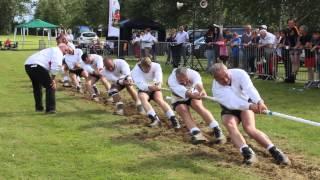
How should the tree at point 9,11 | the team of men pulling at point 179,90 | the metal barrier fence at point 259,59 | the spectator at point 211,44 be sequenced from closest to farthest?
the team of men pulling at point 179,90, the metal barrier fence at point 259,59, the spectator at point 211,44, the tree at point 9,11

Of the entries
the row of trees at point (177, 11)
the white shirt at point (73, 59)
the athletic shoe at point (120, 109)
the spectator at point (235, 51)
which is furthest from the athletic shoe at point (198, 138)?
the row of trees at point (177, 11)

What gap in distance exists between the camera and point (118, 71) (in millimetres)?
12039

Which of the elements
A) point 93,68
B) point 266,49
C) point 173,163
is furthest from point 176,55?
point 173,163

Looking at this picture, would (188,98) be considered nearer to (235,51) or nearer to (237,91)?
(237,91)

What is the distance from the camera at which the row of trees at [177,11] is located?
29.8 meters

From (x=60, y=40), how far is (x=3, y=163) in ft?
22.2

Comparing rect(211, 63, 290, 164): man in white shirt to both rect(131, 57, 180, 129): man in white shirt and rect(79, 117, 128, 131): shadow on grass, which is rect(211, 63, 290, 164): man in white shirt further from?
rect(79, 117, 128, 131): shadow on grass

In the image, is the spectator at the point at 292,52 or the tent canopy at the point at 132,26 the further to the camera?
the tent canopy at the point at 132,26

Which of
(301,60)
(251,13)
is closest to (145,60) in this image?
(301,60)

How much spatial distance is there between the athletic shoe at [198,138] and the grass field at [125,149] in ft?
0.44

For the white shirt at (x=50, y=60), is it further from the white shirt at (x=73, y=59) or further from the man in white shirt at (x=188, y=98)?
the white shirt at (x=73, y=59)

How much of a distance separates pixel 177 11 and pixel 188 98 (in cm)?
4112

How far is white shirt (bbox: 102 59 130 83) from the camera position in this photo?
11883 millimetres

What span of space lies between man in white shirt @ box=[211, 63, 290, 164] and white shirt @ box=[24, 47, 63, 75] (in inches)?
189
